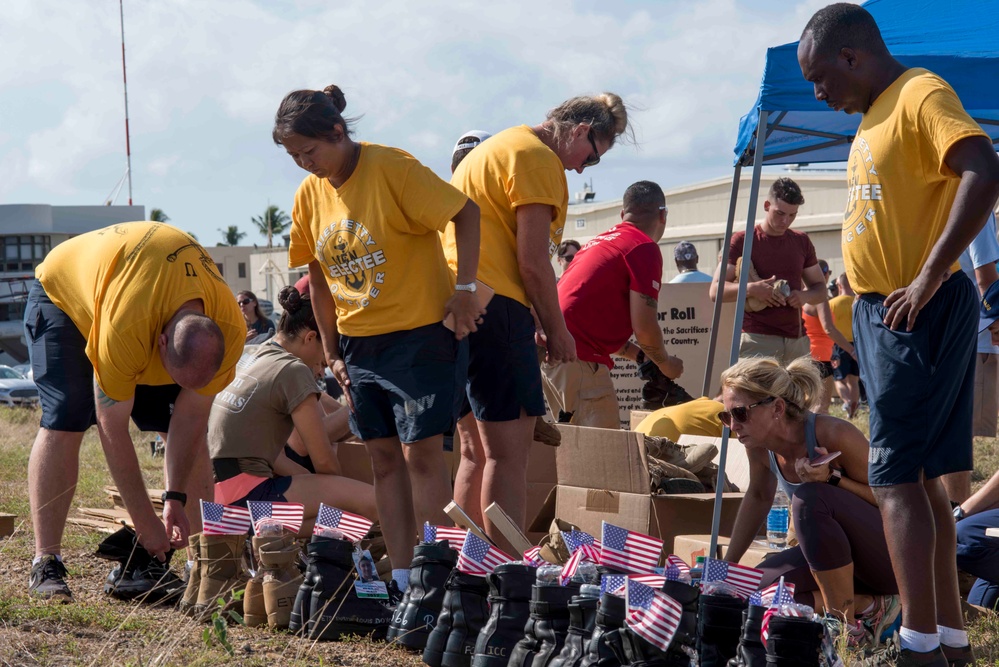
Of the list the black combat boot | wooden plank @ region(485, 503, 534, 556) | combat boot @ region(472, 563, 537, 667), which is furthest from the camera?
wooden plank @ region(485, 503, 534, 556)

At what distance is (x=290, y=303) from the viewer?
4.92 m

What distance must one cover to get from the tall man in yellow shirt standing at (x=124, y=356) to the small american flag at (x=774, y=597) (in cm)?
193

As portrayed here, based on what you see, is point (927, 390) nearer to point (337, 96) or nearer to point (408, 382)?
point (408, 382)

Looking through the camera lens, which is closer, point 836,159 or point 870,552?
point 870,552

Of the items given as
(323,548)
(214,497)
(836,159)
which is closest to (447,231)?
(323,548)

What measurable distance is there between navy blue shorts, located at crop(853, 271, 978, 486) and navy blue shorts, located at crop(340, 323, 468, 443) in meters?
1.30

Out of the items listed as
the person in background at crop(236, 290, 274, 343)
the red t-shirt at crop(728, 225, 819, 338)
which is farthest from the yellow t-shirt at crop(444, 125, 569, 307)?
the person in background at crop(236, 290, 274, 343)

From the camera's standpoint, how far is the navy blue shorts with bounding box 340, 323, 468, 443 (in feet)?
11.2

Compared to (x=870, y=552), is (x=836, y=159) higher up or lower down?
higher up

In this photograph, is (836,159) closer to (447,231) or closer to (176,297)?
(447,231)

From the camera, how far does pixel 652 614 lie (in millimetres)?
2441

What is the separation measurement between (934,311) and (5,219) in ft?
165

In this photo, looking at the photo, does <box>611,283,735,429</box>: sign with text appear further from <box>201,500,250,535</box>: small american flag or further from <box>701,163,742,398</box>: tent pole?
<box>201,500,250,535</box>: small american flag

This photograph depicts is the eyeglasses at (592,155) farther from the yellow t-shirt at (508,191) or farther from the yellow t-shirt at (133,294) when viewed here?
the yellow t-shirt at (133,294)
